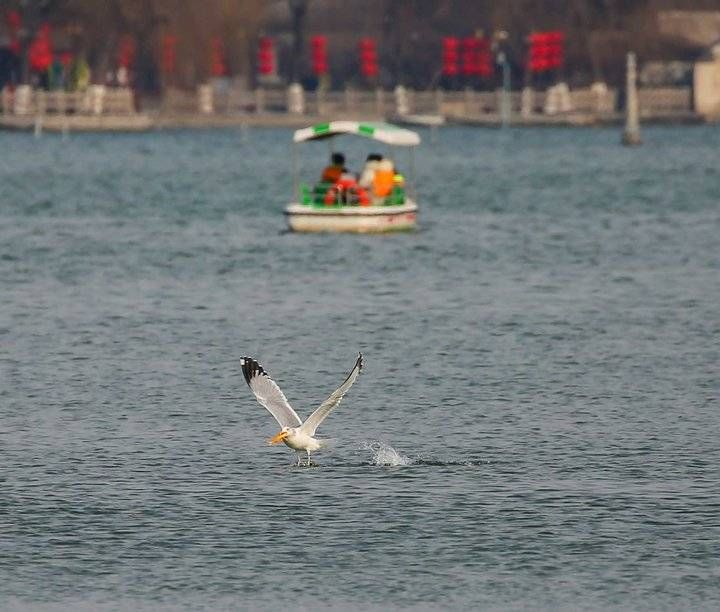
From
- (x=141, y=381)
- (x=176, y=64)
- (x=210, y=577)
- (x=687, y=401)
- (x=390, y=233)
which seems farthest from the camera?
(x=176, y=64)

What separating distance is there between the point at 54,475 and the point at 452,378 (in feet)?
29.2

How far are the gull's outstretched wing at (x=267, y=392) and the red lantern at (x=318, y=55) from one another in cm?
14398

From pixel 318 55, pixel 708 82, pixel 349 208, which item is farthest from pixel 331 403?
pixel 708 82

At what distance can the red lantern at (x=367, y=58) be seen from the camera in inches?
6545

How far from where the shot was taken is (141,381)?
31750 millimetres

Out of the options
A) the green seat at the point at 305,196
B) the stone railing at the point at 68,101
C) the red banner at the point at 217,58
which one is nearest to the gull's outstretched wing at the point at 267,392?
the green seat at the point at 305,196

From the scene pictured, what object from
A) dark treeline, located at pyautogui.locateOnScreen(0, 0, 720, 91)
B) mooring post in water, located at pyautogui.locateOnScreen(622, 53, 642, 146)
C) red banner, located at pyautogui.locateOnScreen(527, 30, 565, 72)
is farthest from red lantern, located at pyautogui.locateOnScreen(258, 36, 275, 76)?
mooring post in water, located at pyautogui.locateOnScreen(622, 53, 642, 146)

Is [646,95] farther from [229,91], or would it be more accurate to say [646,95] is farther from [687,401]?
[687,401]

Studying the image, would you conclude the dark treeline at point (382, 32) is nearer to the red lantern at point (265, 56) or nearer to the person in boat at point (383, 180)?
the red lantern at point (265, 56)

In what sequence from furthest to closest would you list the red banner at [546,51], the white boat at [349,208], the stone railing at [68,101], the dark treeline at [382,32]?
1. the red banner at [546,51]
2. the dark treeline at [382,32]
3. the stone railing at [68,101]
4. the white boat at [349,208]

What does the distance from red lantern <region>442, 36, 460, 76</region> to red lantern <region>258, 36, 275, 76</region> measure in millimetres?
13086

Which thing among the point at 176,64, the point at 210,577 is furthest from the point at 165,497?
the point at 176,64

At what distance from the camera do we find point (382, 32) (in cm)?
17250

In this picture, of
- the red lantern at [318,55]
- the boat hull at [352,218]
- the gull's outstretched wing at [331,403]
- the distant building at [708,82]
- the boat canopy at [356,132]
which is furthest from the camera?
the distant building at [708,82]
